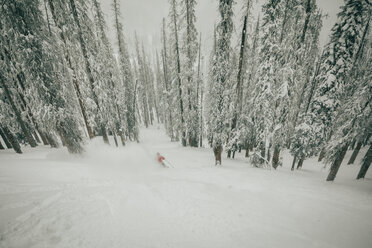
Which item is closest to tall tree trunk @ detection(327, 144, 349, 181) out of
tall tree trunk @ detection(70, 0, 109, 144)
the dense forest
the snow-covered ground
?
the dense forest

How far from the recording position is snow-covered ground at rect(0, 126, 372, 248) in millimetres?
4449

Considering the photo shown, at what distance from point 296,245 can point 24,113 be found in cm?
1956

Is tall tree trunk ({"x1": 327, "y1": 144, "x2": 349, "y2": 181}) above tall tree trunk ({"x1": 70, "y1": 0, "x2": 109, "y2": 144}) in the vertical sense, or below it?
below

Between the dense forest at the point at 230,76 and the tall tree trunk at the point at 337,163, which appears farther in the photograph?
the tall tree trunk at the point at 337,163

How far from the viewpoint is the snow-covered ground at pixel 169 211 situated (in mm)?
4449

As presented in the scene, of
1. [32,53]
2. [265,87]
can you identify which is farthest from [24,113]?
[265,87]

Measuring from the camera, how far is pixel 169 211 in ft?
19.4

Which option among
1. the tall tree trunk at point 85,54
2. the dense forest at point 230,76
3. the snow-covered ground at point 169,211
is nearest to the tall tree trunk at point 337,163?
the dense forest at point 230,76

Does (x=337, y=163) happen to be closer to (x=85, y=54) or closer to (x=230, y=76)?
(x=230, y=76)

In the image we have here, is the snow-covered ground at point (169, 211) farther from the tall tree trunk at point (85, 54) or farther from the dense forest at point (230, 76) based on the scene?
the tall tree trunk at point (85, 54)

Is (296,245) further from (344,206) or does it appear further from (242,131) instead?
(242,131)

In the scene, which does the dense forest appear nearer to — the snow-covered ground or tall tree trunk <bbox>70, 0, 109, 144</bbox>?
tall tree trunk <bbox>70, 0, 109, 144</bbox>

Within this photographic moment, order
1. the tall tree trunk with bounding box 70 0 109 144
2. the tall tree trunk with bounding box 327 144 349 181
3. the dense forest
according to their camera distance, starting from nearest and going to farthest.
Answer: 1. the dense forest
2. the tall tree trunk with bounding box 327 144 349 181
3. the tall tree trunk with bounding box 70 0 109 144

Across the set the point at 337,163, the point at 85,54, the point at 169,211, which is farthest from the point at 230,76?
the point at 85,54
